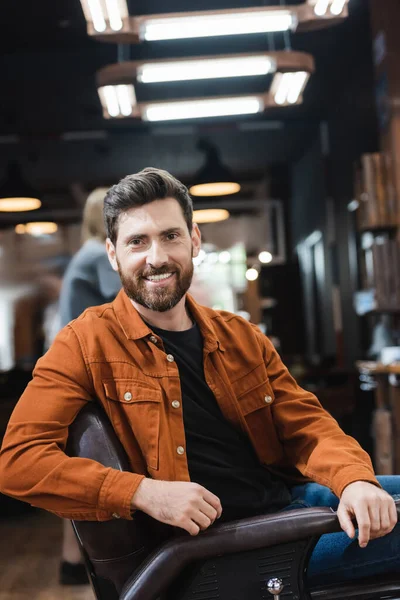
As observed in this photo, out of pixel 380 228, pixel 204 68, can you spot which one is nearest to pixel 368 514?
pixel 204 68

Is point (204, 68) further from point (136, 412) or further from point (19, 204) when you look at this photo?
point (19, 204)

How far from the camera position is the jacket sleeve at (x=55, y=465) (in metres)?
1.30

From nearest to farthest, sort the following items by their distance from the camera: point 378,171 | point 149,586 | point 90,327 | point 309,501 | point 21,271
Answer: point 149,586 < point 90,327 < point 309,501 < point 378,171 < point 21,271

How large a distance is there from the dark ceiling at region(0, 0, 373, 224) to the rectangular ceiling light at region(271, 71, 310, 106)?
1.96m

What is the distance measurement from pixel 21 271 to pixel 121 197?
5868 millimetres

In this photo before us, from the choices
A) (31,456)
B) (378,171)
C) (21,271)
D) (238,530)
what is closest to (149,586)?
(238,530)

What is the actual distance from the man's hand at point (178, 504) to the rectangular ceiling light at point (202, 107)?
3.87 m

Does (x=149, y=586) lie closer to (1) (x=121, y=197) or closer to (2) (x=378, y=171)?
(1) (x=121, y=197)

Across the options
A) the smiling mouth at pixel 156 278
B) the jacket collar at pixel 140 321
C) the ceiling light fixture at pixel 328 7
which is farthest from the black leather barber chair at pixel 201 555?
the ceiling light fixture at pixel 328 7

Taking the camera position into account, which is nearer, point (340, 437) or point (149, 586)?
point (149, 586)

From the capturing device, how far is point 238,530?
4.13 ft

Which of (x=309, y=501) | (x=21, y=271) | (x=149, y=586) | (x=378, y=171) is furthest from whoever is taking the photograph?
(x=21, y=271)

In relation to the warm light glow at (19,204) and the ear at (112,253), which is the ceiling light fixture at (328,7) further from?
the warm light glow at (19,204)

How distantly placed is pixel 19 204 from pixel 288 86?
3452mm
